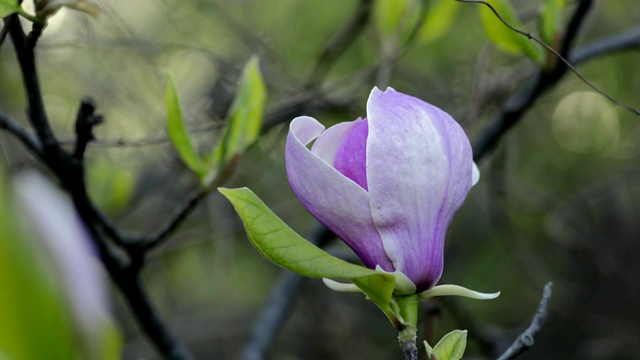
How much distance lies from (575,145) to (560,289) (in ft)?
1.10

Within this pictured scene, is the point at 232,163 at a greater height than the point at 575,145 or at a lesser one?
greater

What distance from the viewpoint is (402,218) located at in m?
0.41

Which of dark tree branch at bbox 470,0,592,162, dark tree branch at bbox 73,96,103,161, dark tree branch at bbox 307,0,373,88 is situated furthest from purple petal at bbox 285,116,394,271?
dark tree branch at bbox 307,0,373,88

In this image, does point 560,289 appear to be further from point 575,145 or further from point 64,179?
point 64,179

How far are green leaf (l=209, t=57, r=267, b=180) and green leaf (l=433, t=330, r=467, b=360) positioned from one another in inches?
13.2

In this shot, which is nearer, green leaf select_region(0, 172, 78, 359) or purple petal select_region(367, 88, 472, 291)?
green leaf select_region(0, 172, 78, 359)

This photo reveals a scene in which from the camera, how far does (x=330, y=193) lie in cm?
40

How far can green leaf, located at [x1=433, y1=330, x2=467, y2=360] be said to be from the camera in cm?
40

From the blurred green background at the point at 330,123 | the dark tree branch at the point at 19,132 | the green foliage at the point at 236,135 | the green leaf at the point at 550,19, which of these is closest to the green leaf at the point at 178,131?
the green foliage at the point at 236,135

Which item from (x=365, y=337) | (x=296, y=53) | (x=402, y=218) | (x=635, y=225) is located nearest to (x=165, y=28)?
(x=296, y=53)

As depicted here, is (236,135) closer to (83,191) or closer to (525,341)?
(83,191)

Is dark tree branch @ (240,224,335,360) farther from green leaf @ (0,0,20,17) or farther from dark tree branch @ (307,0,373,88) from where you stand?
green leaf @ (0,0,20,17)

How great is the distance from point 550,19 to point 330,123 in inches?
27.7

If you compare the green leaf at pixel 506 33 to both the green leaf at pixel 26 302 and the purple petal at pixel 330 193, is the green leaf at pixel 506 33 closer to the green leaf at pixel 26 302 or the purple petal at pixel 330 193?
the purple petal at pixel 330 193
